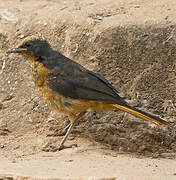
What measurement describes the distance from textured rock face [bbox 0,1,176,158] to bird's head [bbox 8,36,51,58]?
2.86 feet

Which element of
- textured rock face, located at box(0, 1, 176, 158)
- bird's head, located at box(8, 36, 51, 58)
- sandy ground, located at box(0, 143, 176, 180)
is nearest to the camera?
sandy ground, located at box(0, 143, 176, 180)

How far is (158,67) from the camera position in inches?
285

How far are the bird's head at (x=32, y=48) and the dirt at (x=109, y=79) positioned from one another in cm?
87

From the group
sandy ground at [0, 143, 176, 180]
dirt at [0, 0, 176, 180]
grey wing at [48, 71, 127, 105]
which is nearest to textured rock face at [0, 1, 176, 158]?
dirt at [0, 0, 176, 180]

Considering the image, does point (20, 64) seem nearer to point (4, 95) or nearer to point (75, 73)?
point (4, 95)

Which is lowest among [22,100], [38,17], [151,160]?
[151,160]

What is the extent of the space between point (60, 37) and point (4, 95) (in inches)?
48.5

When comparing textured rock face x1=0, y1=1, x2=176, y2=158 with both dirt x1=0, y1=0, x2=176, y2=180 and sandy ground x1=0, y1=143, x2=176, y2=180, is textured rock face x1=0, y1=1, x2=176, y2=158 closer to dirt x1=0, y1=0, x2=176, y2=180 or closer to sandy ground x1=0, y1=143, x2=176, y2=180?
dirt x1=0, y1=0, x2=176, y2=180

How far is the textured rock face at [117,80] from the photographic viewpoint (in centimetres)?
712

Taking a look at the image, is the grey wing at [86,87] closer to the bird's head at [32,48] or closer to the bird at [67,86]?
the bird at [67,86]

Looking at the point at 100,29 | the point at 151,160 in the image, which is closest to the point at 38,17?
the point at 100,29

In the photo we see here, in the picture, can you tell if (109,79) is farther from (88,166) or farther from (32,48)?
(88,166)

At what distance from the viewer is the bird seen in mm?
6434

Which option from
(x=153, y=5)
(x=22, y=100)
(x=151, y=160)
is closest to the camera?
(x=151, y=160)
